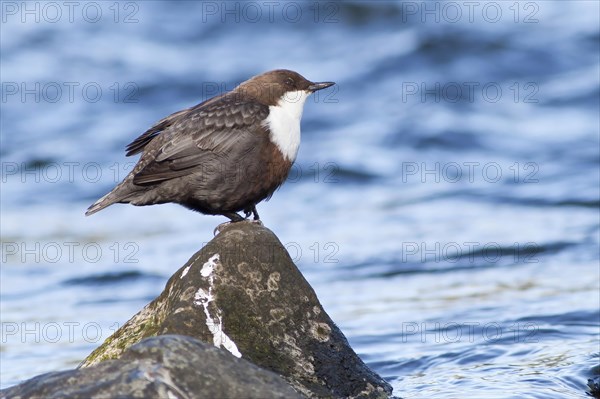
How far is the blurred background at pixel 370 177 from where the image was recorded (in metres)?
7.94

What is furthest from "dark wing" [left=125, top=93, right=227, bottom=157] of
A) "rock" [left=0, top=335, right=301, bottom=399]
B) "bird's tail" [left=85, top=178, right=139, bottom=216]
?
"rock" [left=0, top=335, right=301, bottom=399]

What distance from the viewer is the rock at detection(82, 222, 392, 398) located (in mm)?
4973

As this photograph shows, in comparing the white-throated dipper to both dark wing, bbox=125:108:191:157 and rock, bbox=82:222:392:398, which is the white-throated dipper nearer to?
dark wing, bbox=125:108:191:157

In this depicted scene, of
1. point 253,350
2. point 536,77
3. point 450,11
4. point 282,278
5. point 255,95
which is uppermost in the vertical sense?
point 450,11

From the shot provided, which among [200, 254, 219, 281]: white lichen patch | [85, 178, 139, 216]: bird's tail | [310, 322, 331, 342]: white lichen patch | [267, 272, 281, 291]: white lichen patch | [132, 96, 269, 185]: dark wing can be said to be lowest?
[310, 322, 331, 342]: white lichen patch

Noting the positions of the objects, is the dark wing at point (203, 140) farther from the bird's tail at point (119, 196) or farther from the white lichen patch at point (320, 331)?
the white lichen patch at point (320, 331)

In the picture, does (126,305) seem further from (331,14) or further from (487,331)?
(331,14)

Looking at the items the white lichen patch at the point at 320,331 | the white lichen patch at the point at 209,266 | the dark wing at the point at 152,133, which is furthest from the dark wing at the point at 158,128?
the white lichen patch at the point at 320,331

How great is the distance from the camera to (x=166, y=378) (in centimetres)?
379

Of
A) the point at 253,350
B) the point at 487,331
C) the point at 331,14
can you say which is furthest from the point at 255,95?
the point at 331,14

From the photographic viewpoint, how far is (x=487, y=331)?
25.5 ft

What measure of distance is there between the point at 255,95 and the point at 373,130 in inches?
330

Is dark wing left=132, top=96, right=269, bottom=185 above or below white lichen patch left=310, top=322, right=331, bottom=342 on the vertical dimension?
above

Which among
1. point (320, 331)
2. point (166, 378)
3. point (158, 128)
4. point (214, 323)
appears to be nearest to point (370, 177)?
point (158, 128)
